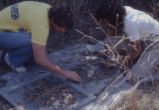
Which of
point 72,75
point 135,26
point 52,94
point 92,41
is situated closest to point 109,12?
point 135,26

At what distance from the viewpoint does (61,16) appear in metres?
2.36

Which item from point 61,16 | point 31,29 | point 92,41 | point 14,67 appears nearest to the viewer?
point 61,16

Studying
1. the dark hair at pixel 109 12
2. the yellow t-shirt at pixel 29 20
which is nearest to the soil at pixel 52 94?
the yellow t-shirt at pixel 29 20

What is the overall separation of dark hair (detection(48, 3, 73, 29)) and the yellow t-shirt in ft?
0.30

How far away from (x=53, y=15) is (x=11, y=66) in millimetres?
797

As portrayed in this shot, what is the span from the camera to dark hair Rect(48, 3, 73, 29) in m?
2.36

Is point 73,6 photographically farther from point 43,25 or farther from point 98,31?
point 43,25

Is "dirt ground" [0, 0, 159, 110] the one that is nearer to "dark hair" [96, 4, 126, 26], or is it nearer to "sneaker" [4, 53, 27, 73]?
"sneaker" [4, 53, 27, 73]

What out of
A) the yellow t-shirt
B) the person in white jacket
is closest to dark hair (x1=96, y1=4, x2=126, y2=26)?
the person in white jacket

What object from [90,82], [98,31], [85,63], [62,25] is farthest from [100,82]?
[98,31]

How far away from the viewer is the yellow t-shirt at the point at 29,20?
240 cm

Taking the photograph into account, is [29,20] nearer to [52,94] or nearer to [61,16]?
[61,16]

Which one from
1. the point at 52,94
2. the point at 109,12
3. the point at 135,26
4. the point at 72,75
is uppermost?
the point at 109,12

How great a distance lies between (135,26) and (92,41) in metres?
1.10
